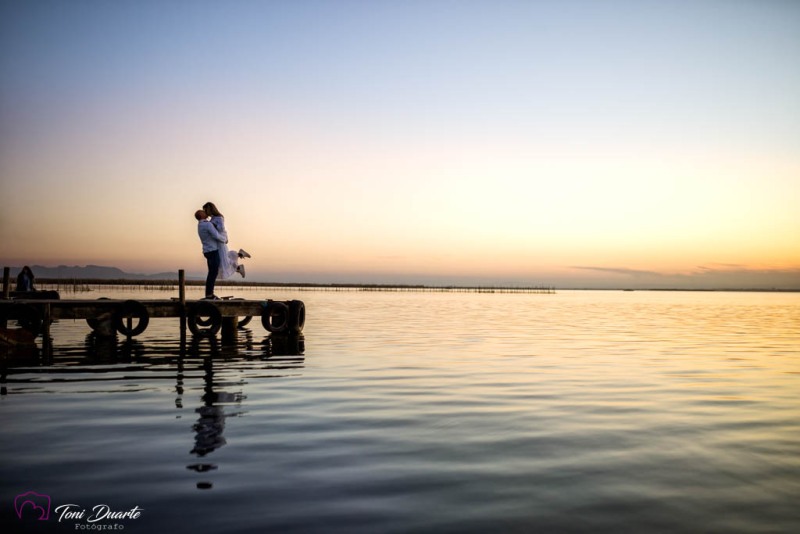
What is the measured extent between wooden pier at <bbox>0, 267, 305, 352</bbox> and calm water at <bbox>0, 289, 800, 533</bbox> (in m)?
5.15

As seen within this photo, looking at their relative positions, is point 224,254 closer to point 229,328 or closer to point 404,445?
point 229,328

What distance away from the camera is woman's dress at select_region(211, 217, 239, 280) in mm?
20453

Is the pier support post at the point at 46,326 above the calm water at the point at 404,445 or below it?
above

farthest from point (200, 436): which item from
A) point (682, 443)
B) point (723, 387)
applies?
point (723, 387)

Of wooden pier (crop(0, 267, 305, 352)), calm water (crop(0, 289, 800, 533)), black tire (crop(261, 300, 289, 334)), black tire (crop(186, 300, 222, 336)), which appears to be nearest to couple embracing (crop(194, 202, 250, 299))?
wooden pier (crop(0, 267, 305, 352))

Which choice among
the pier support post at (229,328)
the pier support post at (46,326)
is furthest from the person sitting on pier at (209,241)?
the pier support post at (46,326)

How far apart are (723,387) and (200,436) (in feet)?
32.5

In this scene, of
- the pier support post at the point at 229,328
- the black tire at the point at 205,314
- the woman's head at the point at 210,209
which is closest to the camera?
the woman's head at the point at 210,209

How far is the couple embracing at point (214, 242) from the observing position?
2017 cm

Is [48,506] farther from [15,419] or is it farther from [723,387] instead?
[723,387]

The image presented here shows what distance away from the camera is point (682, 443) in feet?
25.7

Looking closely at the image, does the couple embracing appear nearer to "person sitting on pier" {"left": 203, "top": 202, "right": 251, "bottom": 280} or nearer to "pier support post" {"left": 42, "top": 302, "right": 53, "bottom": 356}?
"person sitting on pier" {"left": 203, "top": 202, "right": 251, "bottom": 280}

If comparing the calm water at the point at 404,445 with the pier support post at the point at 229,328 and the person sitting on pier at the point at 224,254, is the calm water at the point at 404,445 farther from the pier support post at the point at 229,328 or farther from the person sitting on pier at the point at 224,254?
the pier support post at the point at 229,328

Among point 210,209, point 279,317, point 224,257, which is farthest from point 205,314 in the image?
point 210,209
